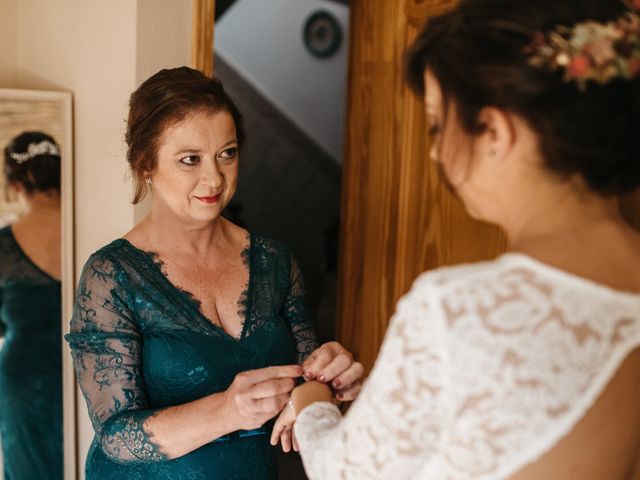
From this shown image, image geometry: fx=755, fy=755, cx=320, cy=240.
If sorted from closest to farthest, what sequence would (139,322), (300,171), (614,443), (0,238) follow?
(614,443)
(139,322)
(0,238)
(300,171)

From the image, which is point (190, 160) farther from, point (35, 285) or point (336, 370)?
point (35, 285)

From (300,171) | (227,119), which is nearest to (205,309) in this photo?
(227,119)

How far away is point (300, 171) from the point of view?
6094 millimetres

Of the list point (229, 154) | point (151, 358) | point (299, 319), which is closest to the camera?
point (151, 358)

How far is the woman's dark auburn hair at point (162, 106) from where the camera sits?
162 centimetres

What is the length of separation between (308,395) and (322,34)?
17.3ft

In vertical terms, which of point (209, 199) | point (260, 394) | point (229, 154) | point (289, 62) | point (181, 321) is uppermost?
point (289, 62)

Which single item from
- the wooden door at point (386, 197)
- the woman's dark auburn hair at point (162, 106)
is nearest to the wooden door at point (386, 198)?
the wooden door at point (386, 197)

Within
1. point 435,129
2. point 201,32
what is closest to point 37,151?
point 201,32

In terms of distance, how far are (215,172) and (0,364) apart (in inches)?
39.9

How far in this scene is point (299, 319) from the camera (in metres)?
1.81

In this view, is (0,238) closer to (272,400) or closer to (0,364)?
(0,364)

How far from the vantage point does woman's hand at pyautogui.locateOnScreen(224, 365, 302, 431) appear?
1.37m

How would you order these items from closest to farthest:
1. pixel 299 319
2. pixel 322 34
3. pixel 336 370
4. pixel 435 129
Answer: pixel 435 129 < pixel 336 370 < pixel 299 319 < pixel 322 34
